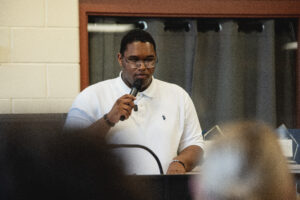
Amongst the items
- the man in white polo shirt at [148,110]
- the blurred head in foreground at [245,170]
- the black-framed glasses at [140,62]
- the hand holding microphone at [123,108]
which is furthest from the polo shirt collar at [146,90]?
the blurred head in foreground at [245,170]

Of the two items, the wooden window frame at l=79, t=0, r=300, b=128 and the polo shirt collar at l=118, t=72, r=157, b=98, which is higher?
the wooden window frame at l=79, t=0, r=300, b=128

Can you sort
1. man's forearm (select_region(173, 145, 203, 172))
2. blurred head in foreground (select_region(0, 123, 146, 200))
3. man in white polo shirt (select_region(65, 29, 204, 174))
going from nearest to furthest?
blurred head in foreground (select_region(0, 123, 146, 200)) → man's forearm (select_region(173, 145, 203, 172)) → man in white polo shirt (select_region(65, 29, 204, 174))

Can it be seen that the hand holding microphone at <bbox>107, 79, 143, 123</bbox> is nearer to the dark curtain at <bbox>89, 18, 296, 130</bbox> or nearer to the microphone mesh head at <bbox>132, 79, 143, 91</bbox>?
the microphone mesh head at <bbox>132, 79, 143, 91</bbox>

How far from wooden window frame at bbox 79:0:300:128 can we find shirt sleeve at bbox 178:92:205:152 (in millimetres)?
786

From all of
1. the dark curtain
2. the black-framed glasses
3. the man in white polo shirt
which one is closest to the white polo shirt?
the man in white polo shirt

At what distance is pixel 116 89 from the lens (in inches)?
70.7

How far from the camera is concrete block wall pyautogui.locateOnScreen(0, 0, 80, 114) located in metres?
2.25

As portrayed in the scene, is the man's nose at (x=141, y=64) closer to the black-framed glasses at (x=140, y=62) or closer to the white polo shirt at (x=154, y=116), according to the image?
the black-framed glasses at (x=140, y=62)

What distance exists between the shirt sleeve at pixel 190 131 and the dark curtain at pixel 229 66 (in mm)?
778

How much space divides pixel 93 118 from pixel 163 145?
31 cm

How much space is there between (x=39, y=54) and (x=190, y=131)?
997mm

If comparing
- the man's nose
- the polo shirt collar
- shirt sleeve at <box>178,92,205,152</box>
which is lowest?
shirt sleeve at <box>178,92,205,152</box>

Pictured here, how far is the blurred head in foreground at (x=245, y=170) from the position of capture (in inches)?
18.0

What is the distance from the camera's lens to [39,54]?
227cm
